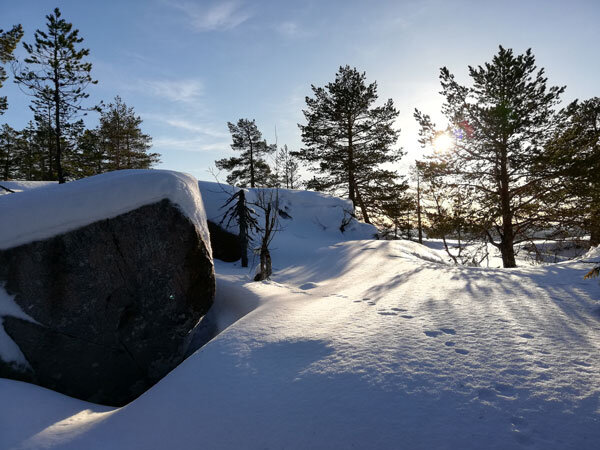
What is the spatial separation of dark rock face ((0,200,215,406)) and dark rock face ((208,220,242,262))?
19.3 feet

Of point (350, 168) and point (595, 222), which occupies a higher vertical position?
point (350, 168)

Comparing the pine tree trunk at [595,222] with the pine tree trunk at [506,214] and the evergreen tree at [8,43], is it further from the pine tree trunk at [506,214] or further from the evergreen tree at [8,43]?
the evergreen tree at [8,43]

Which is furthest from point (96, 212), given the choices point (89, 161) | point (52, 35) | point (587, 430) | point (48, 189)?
point (89, 161)

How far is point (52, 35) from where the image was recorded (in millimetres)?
14555

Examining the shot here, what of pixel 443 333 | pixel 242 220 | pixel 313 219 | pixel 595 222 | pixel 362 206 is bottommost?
pixel 443 333

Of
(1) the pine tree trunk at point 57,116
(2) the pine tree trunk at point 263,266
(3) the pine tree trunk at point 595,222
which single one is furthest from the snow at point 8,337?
(1) the pine tree trunk at point 57,116

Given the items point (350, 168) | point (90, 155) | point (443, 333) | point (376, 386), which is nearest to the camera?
point (376, 386)

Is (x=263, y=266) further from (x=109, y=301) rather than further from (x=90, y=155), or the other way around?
(x=90, y=155)

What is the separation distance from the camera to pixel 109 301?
12.9 ft

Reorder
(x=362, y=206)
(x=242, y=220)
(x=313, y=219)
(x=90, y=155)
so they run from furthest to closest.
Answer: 1. (x=90, y=155)
2. (x=362, y=206)
3. (x=313, y=219)
4. (x=242, y=220)

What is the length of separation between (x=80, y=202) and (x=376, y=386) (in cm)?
461

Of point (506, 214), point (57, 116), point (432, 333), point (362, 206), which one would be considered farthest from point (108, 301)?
point (57, 116)

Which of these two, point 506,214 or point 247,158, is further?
point 247,158

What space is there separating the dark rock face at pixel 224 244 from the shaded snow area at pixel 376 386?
694 centimetres
